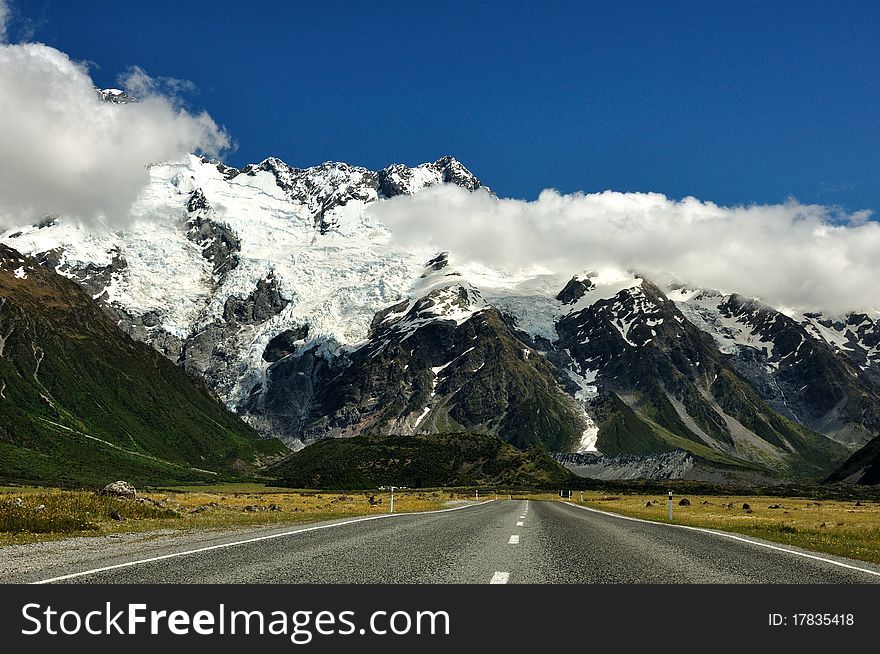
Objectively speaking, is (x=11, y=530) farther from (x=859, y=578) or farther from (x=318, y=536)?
(x=859, y=578)

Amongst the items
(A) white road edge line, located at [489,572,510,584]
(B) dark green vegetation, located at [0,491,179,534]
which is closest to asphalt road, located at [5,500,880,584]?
(A) white road edge line, located at [489,572,510,584]

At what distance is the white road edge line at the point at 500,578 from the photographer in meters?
12.7

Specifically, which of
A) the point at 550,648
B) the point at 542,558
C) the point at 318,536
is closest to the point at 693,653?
the point at 550,648

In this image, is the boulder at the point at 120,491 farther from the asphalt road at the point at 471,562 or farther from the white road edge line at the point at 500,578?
the white road edge line at the point at 500,578

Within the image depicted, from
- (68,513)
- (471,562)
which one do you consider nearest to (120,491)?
(68,513)

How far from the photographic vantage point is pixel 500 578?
13.2m

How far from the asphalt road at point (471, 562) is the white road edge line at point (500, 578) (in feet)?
0.05

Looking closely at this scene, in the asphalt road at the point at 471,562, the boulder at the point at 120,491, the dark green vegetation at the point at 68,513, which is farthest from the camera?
the boulder at the point at 120,491

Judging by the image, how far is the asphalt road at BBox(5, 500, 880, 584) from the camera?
13.2 m

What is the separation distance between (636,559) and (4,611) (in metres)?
12.4

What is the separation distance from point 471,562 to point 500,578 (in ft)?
9.40

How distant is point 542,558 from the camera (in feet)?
56.0

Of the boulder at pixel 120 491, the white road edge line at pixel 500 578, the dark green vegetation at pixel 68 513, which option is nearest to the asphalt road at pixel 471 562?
the white road edge line at pixel 500 578

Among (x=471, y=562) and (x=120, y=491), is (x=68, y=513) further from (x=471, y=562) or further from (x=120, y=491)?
(x=471, y=562)
